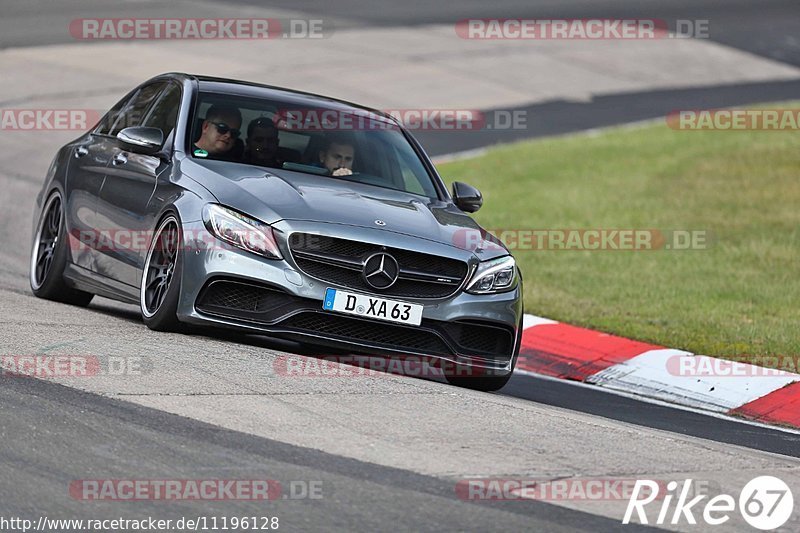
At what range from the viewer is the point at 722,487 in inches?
247

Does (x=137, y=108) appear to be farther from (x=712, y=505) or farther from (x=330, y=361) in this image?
(x=712, y=505)

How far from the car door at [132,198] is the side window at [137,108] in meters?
0.12

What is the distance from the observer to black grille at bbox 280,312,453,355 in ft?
26.7

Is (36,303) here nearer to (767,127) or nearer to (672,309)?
(672,309)

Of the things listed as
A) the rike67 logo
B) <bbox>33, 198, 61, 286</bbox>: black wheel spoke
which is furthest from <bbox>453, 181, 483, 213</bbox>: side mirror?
the rike67 logo

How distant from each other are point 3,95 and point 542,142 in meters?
7.53

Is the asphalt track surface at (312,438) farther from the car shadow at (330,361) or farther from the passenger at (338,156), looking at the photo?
the passenger at (338,156)

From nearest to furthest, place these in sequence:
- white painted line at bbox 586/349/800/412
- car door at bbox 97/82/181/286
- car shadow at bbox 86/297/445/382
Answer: car shadow at bbox 86/297/445/382, car door at bbox 97/82/181/286, white painted line at bbox 586/349/800/412

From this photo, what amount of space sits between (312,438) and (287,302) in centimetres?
178

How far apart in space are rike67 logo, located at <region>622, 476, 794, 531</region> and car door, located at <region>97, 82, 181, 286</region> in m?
3.81

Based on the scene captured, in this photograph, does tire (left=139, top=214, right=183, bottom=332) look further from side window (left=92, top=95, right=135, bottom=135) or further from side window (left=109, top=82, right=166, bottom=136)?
side window (left=92, top=95, right=135, bottom=135)

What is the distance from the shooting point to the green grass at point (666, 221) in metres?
12.2

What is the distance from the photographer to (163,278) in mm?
8539

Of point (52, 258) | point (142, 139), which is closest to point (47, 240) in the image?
point (52, 258)
